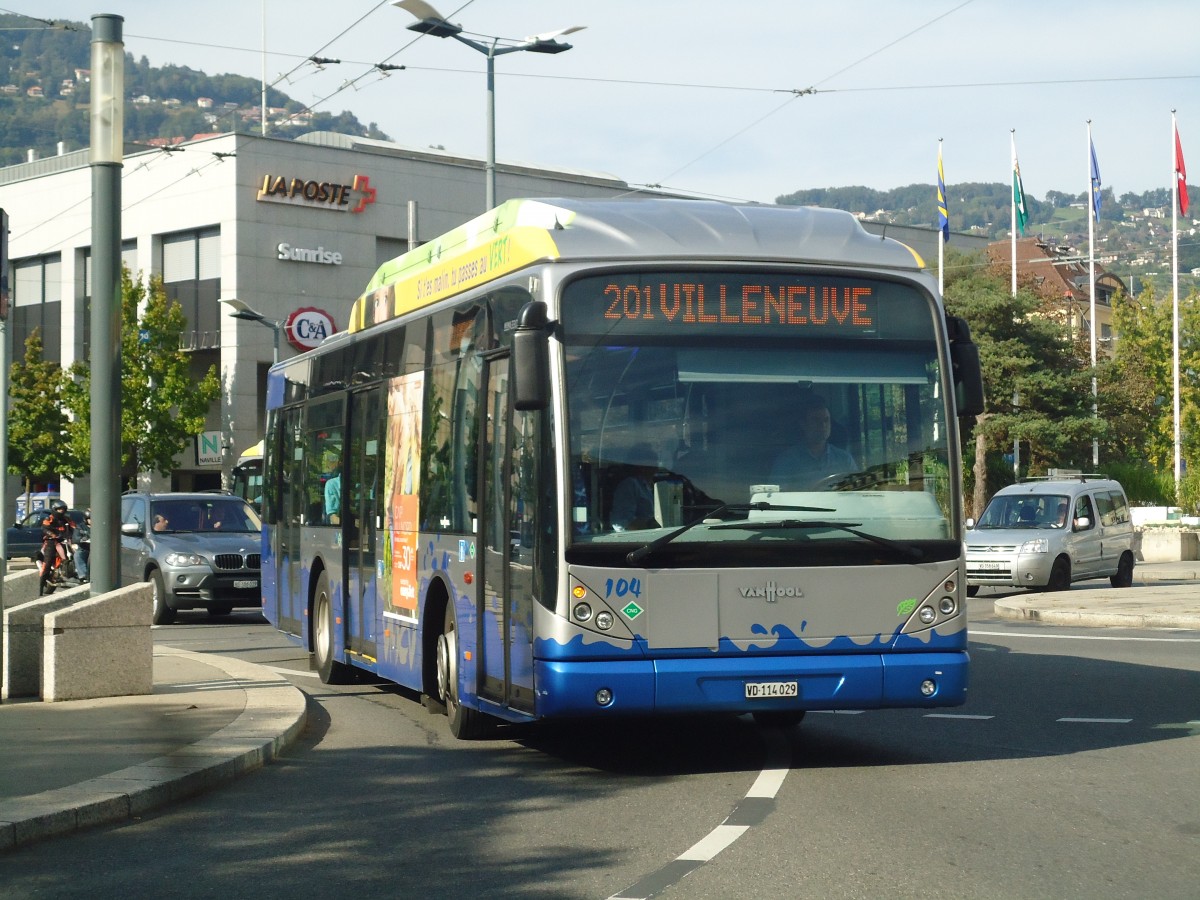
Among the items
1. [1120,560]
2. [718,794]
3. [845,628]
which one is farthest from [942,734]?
[1120,560]

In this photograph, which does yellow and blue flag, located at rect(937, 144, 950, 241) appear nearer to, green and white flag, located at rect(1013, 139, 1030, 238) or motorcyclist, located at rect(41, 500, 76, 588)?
green and white flag, located at rect(1013, 139, 1030, 238)

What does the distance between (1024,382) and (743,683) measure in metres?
46.5

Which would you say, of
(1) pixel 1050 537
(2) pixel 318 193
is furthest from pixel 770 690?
(2) pixel 318 193

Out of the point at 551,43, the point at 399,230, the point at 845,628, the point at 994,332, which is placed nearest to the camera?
the point at 845,628

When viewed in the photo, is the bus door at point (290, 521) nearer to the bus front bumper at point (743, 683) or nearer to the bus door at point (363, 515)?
the bus door at point (363, 515)

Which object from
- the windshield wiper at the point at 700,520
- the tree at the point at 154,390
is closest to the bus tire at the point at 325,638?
the windshield wiper at the point at 700,520

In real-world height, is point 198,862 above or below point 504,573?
below

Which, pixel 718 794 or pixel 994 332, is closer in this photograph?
pixel 718 794

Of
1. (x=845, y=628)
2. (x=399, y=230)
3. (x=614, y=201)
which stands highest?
(x=399, y=230)

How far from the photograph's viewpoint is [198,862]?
728cm

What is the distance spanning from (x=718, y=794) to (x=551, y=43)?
18389 mm

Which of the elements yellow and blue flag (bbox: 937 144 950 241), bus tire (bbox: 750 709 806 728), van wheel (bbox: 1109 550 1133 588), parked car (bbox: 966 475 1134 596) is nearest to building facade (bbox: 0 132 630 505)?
yellow and blue flag (bbox: 937 144 950 241)

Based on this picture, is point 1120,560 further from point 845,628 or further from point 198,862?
point 198,862

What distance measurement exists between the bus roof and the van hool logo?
1.90 metres
